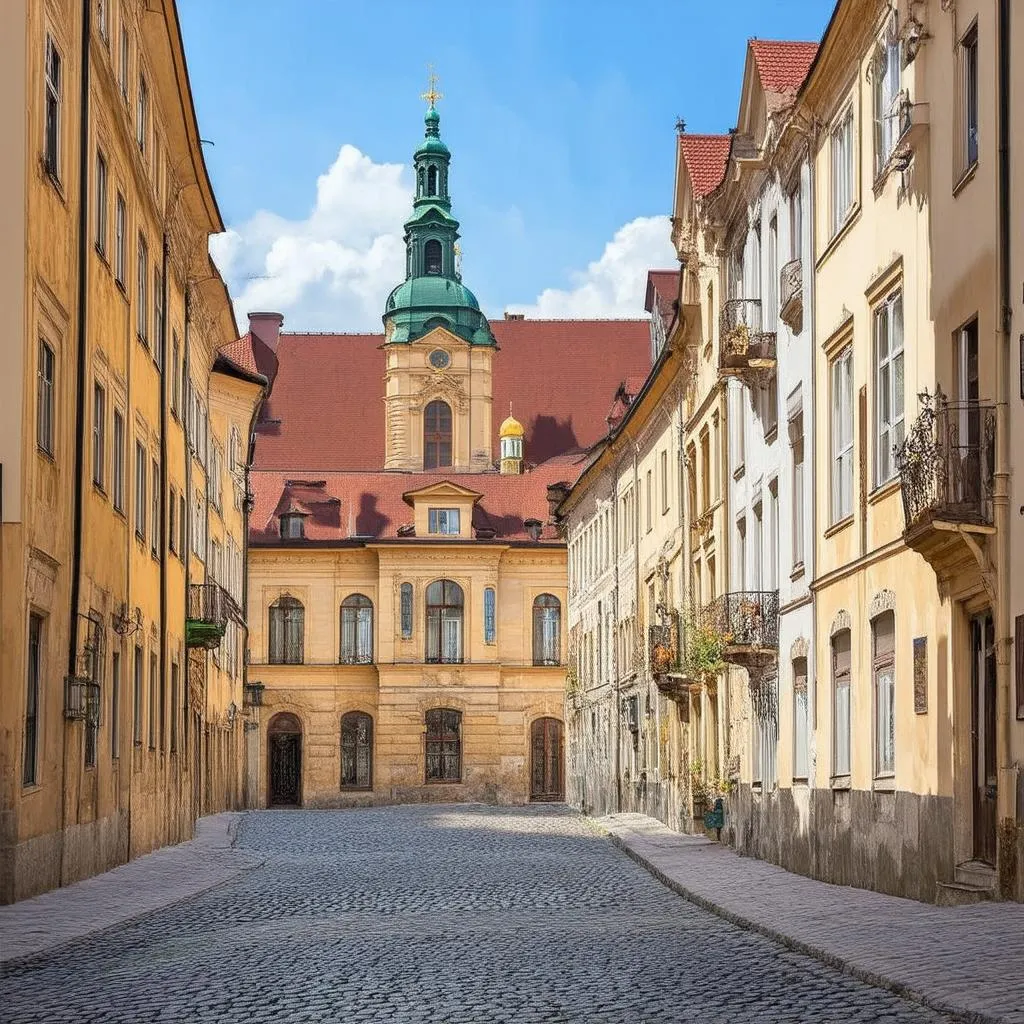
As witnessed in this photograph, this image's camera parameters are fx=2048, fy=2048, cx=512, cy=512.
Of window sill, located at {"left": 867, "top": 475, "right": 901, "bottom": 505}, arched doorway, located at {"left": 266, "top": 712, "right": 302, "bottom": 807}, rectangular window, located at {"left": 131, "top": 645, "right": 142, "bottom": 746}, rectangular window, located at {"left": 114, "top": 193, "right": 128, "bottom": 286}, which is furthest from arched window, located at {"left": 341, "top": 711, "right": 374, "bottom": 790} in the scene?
window sill, located at {"left": 867, "top": 475, "right": 901, "bottom": 505}

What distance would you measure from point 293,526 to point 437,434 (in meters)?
10.7

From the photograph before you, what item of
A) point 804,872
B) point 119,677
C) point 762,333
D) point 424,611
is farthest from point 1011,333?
point 424,611

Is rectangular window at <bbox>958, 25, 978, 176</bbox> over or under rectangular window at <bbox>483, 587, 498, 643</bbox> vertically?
over

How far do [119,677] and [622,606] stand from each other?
25.6 m

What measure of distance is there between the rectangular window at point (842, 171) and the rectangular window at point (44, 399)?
8850 mm

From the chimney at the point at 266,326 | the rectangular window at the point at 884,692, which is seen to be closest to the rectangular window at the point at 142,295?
the rectangular window at the point at 884,692

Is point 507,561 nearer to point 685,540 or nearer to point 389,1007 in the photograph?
point 685,540

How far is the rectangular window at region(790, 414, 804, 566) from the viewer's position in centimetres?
2622

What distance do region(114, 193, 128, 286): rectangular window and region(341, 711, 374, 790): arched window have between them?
151 feet

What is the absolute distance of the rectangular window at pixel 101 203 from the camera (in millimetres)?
24855

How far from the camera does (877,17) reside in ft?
69.7

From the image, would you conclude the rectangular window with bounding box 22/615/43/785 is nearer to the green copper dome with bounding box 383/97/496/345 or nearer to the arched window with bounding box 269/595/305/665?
the arched window with bounding box 269/595/305/665

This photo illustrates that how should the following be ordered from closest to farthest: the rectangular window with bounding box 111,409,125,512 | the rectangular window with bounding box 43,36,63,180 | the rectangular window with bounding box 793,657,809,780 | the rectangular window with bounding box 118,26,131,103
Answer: the rectangular window with bounding box 43,36,63,180
the rectangular window with bounding box 793,657,809,780
the rectangular window with bounding box 111,409,125,512
the rectangular window with bounding box 118,26,131,103

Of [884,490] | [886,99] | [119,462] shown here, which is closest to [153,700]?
[119,462]
